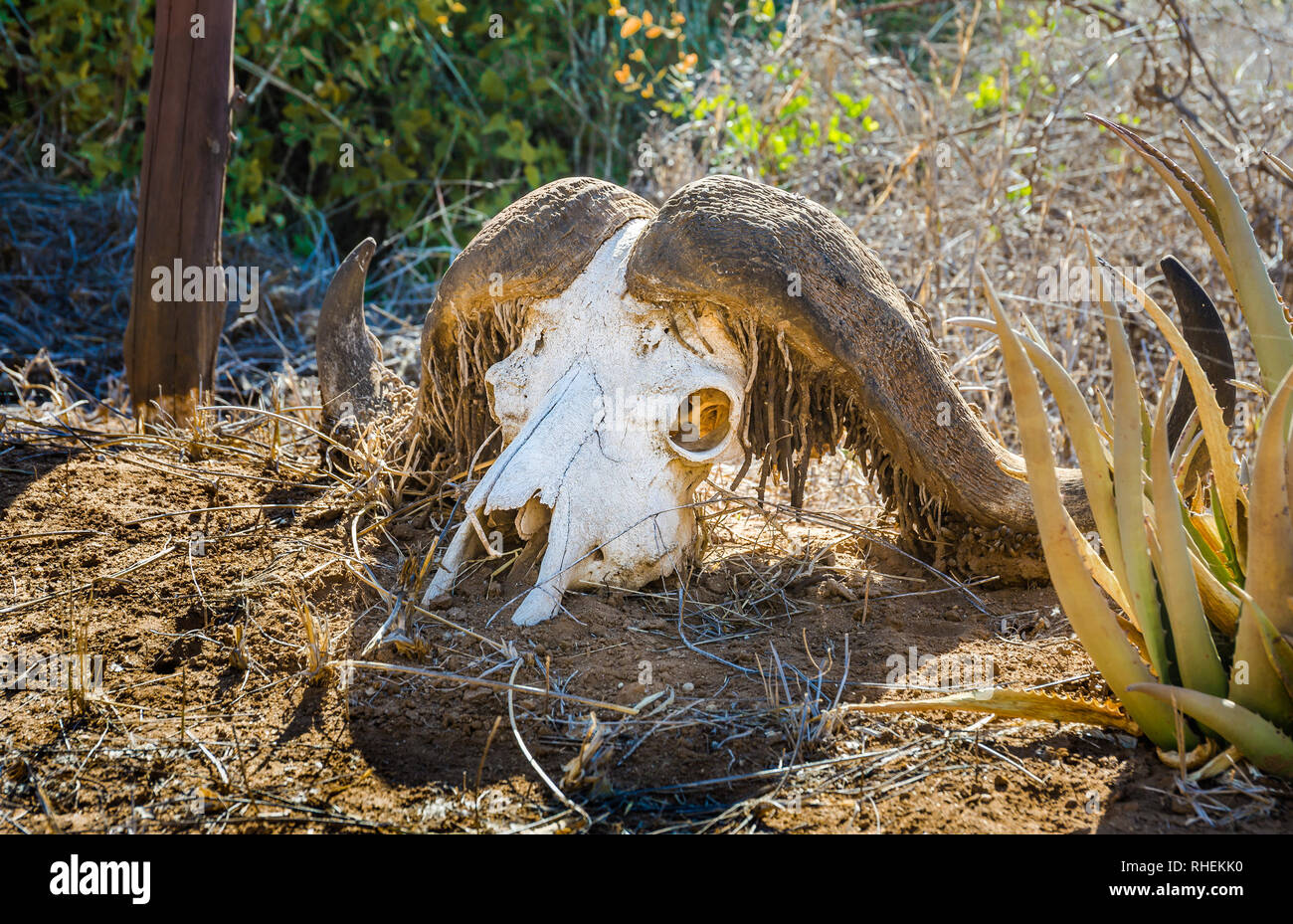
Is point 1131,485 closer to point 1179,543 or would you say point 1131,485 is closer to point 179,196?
point 1179,543

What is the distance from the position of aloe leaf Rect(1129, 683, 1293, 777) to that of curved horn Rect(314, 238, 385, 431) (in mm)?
2728

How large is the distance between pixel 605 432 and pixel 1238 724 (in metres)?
1.62

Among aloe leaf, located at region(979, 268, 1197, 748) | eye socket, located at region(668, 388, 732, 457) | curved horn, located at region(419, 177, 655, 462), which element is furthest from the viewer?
curved horn, located at region(419, 177, 655, 462)

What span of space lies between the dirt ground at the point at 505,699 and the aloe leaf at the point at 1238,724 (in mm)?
52

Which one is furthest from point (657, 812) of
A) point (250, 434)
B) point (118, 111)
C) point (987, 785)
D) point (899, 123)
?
point (118, 111)

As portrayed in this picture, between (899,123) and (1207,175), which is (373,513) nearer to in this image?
(1207,175)

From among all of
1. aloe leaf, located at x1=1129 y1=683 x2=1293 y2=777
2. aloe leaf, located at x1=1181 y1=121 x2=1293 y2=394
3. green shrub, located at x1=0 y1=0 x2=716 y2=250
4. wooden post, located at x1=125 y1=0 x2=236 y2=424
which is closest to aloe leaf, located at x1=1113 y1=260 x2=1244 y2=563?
aloe leaf, located at x1=1181 y1=121 x2=1293 y2=394

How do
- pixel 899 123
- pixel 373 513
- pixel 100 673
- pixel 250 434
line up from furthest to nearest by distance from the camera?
pixel 899 123, pixel 250 434, pixel 373 513, pixel 100 673

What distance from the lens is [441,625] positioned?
2684mm

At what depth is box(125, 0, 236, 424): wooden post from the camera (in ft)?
14.1

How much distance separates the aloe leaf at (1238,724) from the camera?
1872mm

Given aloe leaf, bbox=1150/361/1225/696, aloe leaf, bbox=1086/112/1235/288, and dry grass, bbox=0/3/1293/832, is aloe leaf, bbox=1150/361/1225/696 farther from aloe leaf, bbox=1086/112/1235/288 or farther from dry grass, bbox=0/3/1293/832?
aloe leaf, bbox=1086/112/1235/288

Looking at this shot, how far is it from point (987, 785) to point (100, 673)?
1951 mm

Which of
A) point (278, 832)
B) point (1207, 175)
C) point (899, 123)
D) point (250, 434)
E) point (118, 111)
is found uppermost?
point (118, 111)
